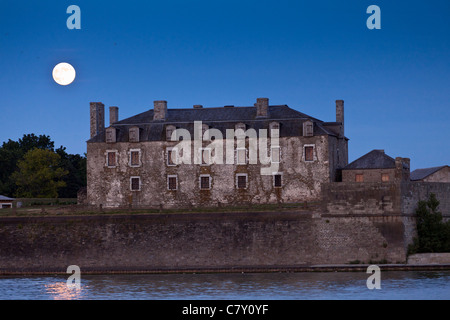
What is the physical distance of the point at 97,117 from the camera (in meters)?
54.1

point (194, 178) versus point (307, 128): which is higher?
point (307, 128)

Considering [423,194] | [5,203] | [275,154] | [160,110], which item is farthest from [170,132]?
[423,194]

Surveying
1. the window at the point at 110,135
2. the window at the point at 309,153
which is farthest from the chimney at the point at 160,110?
the window at the point at 309,153

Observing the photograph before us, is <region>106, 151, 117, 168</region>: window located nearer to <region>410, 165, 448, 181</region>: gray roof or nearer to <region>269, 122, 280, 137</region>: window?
<region>269, 122, 280, 137</region>: window

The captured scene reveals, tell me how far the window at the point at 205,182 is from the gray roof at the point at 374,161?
790 centimetres

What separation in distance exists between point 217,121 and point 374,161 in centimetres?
961

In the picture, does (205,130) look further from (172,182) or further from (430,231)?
(430,231)

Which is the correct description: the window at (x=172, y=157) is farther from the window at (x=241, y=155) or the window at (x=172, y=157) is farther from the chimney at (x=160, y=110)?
the window at (x=241, y=155)

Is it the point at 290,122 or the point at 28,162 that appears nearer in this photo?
the point at 290,122

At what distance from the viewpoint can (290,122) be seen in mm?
50344
